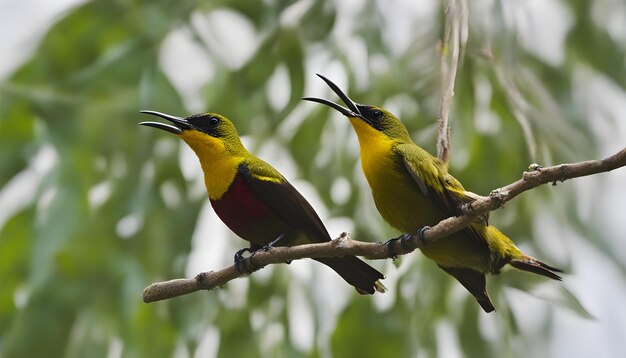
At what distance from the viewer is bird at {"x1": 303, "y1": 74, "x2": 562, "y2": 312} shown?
2236 mm

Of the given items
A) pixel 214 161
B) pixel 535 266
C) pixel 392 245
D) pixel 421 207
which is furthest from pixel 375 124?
pixel 392 245

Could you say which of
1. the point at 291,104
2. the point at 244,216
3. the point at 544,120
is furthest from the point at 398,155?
the point at 544,120

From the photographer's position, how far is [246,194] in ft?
7.87

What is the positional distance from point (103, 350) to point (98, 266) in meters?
0.51

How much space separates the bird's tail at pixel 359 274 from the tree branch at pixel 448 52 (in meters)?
0.41

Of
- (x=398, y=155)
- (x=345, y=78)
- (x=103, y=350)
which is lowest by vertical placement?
(x=398, y=155)

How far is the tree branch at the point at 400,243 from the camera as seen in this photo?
1540mm

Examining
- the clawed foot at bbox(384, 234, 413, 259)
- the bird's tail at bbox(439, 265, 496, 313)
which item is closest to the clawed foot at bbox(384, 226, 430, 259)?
the clawed foot at bbox(384, 234, 413, 259)

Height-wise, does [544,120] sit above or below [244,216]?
above

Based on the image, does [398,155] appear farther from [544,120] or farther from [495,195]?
[544,120]

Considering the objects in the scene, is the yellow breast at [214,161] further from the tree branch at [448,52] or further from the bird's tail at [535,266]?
the bird's tail at [535,266]

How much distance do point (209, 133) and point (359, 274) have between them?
56 cm

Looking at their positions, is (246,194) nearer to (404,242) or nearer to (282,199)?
(282,199)

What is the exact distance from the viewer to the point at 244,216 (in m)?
2.34
